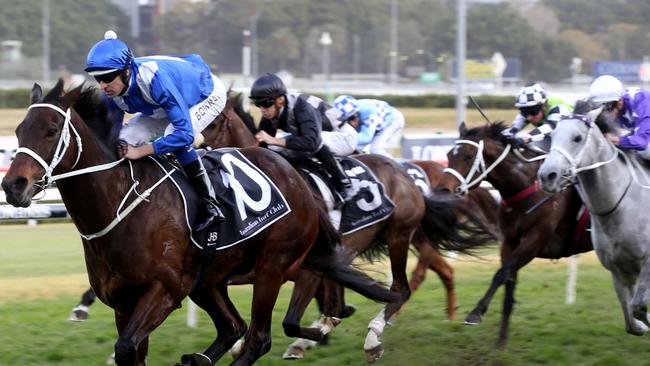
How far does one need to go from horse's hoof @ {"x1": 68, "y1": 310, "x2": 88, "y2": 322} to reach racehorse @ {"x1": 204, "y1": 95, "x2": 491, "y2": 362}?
1.55 meters

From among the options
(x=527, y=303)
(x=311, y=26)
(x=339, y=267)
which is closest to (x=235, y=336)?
(x=339, y=267)

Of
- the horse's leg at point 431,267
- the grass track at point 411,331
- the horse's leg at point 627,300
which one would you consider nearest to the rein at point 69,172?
the grass track at point 411,331

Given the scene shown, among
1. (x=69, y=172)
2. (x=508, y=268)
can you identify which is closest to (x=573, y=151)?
(x=508, y=268)

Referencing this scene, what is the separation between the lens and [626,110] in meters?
6.09

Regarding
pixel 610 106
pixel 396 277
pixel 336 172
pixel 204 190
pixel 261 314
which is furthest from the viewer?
pixel 396 277

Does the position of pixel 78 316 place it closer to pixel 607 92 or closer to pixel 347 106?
pixel 347 106

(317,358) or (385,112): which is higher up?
(385,112)

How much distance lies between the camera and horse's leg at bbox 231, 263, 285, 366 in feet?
16.4

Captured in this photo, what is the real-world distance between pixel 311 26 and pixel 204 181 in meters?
46.7

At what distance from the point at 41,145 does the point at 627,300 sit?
355cm

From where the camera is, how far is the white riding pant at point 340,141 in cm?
685

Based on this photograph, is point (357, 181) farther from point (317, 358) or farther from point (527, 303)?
point (527, 303)

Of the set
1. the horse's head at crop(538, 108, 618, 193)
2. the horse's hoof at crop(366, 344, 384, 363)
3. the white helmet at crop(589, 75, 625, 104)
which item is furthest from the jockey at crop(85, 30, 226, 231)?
the white helmet at crop(589, 75, 625, 104)

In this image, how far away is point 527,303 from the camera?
7672 mm
